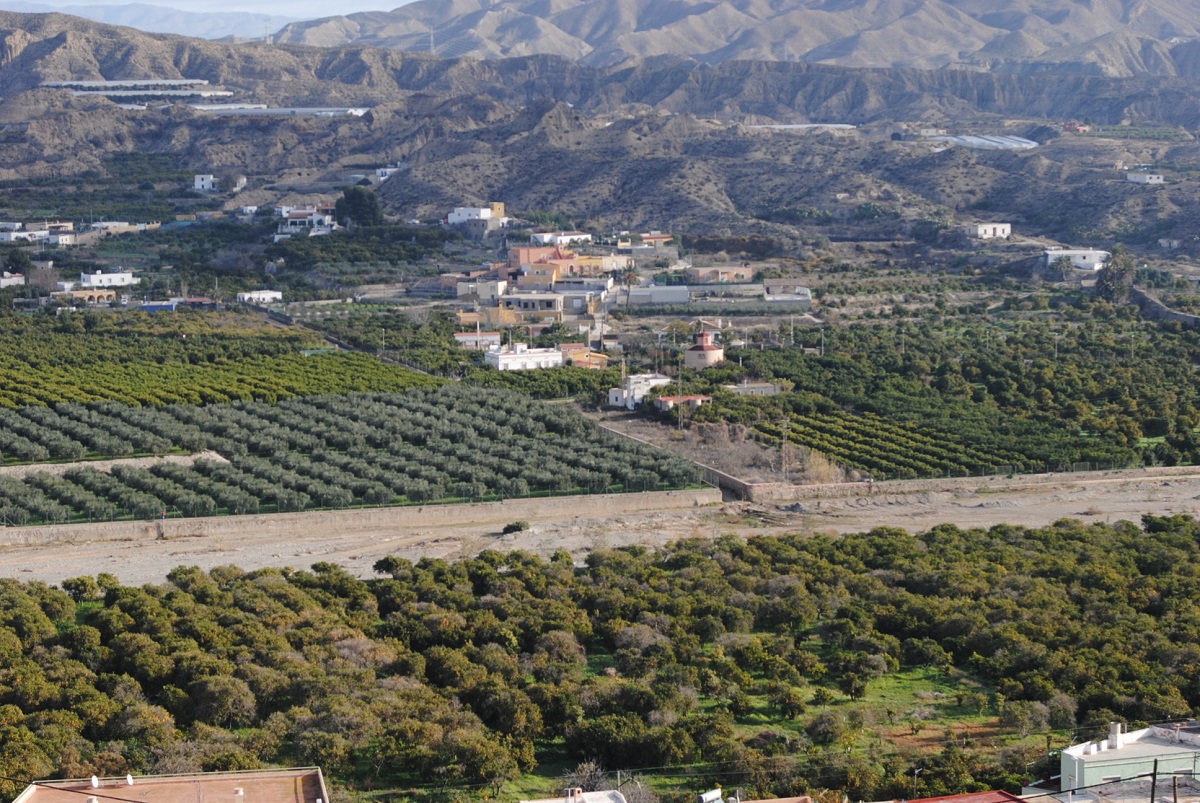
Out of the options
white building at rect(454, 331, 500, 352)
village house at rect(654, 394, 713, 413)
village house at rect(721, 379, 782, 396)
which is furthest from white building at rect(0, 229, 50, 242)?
village house at rect(654, 394, 713, 413)

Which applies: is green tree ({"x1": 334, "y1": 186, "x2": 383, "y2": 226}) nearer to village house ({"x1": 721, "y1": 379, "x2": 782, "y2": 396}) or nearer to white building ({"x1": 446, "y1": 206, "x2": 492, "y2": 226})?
white building ({"x1": 446, "y1": 206, "x2": 492, "y2": 226})

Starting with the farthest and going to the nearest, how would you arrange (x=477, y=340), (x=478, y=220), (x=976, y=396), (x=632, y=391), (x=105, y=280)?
(x=478, y=220) < (x=105, y=280) < (x=477, y=340) < (x=976, y=396) < (x=632, y=391)

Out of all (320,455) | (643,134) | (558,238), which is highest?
(643,134)

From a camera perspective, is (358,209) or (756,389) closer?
(756,389)

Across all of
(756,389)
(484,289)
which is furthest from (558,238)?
(756,389)

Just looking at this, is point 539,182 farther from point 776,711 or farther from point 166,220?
point 776,711

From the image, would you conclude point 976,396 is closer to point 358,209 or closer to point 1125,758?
point 1125,758
